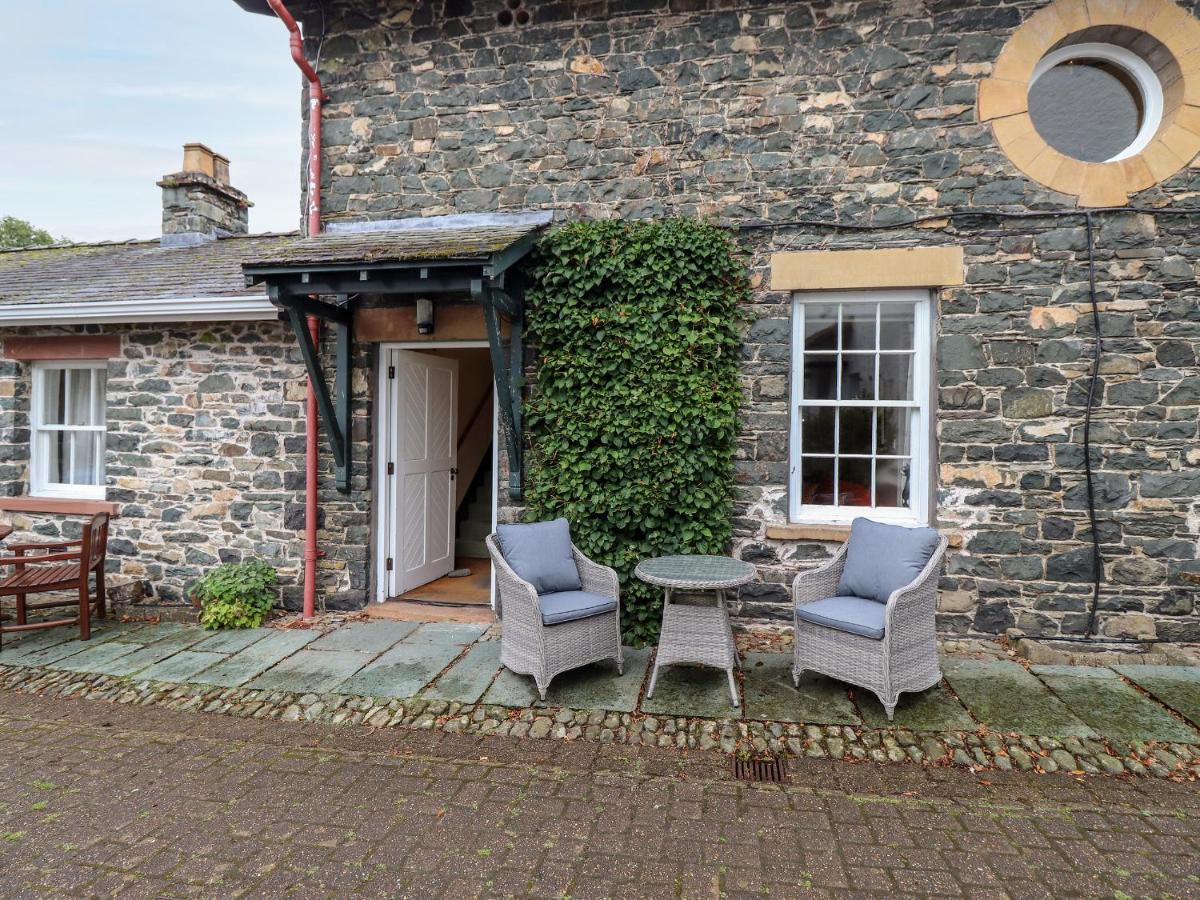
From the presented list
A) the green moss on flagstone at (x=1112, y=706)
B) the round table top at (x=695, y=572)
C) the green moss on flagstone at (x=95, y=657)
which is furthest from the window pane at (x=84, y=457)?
the green moss on flagstone at (x=1112, y=706)

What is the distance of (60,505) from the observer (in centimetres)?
632

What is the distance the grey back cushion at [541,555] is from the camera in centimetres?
434

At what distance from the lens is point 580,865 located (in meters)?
2.54

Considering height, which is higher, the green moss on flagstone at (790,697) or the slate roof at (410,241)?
the slate roof at (410,241)

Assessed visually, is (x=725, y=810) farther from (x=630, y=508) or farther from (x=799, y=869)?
(x=630, y=508)

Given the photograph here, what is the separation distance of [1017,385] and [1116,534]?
4.52 feet

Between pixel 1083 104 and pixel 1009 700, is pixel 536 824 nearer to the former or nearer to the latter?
pixel 1009 700

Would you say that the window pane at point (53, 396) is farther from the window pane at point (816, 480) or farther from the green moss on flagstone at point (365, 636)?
the window pane at point (816, 480)

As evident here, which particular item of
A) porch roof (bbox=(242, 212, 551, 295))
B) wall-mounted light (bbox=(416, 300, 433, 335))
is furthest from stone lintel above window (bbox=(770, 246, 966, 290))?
wall-mounted light (bbox=(416, 300, 433, 335))

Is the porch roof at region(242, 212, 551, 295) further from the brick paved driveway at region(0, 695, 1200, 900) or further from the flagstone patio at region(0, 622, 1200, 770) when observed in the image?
the brick paved driveway at region(0, 695, 1200, 900)

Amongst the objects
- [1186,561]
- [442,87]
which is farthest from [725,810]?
[442,87]

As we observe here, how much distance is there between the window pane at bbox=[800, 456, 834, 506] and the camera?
5.24m

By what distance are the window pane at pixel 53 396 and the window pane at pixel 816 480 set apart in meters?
7.83

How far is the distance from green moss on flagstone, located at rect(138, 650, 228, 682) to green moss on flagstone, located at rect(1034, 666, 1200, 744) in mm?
5991
